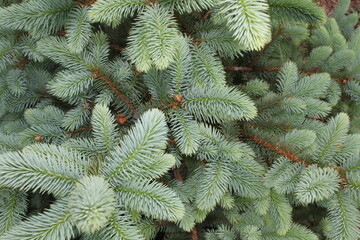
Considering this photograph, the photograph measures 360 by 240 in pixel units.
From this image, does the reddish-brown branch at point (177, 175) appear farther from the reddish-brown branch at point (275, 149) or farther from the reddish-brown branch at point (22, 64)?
the reddish-brown branch at point (22, 64)

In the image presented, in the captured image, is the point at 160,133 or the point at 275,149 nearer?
the point at 160,133

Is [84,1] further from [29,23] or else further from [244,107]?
[244,107]

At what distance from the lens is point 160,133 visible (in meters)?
1.17

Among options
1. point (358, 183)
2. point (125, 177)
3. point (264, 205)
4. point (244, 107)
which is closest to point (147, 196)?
point (125, 177)

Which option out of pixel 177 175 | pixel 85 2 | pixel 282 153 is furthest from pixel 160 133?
pixel 85 2

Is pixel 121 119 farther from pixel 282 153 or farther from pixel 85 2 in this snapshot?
pixel 282 153

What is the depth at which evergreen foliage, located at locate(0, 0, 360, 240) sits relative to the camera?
3.78ft

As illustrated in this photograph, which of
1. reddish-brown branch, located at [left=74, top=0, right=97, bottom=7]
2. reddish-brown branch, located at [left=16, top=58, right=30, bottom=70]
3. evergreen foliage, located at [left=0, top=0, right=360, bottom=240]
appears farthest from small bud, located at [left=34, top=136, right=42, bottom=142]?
reddish-brown branch, located at [left=74, top=0, right=97, bottom=7]

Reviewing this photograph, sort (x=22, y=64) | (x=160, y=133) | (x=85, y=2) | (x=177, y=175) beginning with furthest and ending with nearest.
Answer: (x=22, y=64) → (x=177, y=175) → (x=85, y=2) → (x=160, y=133)

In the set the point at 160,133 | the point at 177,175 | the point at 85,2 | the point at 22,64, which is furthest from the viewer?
the point at 22,64

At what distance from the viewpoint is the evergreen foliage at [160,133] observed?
3.78 ft

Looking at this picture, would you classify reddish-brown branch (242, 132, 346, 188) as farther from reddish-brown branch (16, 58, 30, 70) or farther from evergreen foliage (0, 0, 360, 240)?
reddish-brown branch (16, 58, 30, 70)

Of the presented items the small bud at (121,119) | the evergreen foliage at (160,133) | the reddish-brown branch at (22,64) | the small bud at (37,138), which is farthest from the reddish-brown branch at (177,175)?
the reddish-brown branch at (22,64)

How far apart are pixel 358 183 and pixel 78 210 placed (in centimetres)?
127
